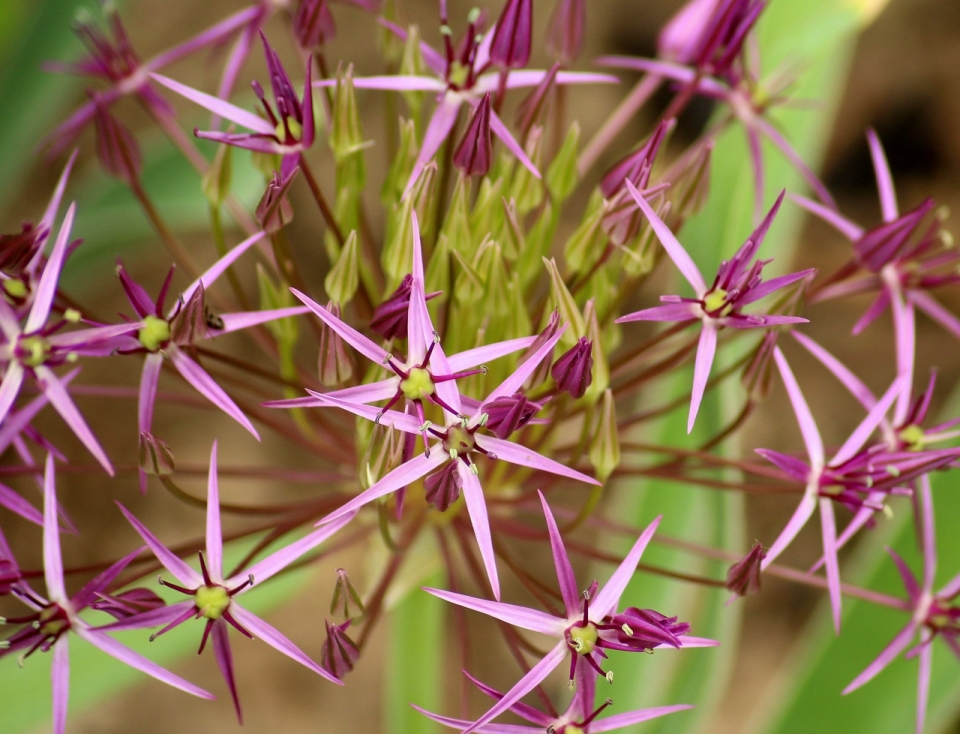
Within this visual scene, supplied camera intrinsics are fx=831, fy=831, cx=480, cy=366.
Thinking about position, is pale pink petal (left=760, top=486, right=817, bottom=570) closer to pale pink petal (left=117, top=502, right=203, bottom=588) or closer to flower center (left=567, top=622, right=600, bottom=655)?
flower center (left=567, top=622, right=600, bottom=655)

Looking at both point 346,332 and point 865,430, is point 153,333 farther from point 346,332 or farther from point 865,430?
point 865,430

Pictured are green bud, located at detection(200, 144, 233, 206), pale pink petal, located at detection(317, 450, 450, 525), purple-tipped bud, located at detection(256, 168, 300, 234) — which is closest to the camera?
pale pink petal, located at detection(317, 450, 450, 525)

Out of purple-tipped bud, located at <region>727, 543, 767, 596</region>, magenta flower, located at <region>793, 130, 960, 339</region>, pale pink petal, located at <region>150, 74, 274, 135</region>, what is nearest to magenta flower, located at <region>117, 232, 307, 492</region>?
pale pink petal, located at <region>150, 74, 274, 135</region>

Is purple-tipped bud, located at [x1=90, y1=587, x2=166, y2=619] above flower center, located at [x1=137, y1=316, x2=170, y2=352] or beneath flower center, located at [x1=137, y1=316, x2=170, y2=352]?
beneath

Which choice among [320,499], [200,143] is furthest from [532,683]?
[200,143]

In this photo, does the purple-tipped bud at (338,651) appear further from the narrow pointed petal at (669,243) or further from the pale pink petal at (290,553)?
the narrow pointed petal at (669,243)

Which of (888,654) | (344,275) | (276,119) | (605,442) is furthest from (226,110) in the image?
(888,654)

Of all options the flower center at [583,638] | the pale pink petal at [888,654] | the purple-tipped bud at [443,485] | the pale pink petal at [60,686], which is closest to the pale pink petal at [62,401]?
the pale pink petal at [60,686]

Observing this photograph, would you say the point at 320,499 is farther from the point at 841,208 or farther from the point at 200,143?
the point at 841,208
